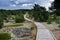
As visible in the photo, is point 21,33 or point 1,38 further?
point 21,33

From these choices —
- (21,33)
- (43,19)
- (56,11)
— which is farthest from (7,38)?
(56,11)

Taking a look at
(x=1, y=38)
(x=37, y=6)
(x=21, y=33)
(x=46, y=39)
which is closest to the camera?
(x=46, y=39)

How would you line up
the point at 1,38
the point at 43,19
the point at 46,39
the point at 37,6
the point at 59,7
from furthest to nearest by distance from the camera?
the point at 37,6
the point at 59,7
the point at 43,19
the point at 1,38
the point at 46,39

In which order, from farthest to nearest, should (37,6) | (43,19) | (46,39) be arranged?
(37,6) → (43,19) → (46,39)

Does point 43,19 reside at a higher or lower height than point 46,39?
lower

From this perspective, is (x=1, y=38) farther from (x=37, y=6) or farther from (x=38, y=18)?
(x=37, y=6)

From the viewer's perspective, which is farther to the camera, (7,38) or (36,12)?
(36,12)

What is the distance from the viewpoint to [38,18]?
61.2 meters

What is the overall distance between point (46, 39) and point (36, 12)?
51.5 m

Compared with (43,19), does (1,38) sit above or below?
above

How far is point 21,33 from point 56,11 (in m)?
38.3

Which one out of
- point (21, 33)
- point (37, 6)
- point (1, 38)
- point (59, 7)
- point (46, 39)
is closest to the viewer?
point (46, 39)

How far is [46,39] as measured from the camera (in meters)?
19.5

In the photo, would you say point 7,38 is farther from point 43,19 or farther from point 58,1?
point 58,1
